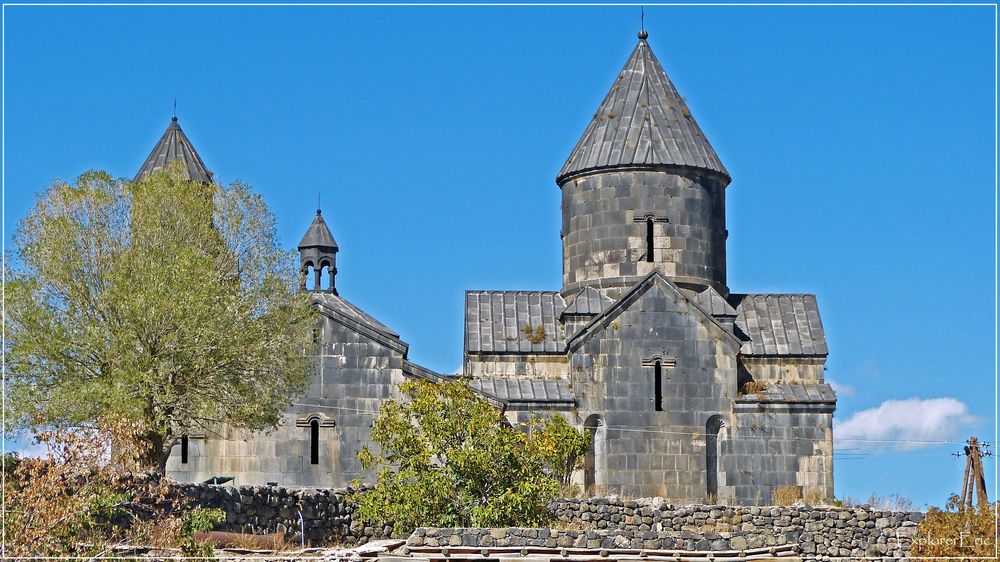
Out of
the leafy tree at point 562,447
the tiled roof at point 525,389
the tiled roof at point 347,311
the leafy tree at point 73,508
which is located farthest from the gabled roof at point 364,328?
the leafy tree at point 73,508

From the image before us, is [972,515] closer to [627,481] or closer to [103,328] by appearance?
[627,481]

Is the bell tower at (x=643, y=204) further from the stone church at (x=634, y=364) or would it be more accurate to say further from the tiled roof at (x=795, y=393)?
the tiled roof at (x=795, y=393)

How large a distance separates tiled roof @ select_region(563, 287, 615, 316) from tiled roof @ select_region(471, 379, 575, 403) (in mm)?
1065

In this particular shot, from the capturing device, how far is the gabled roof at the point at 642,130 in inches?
1050

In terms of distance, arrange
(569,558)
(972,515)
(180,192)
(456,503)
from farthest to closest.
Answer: (180,192), (456,503), (972,515), (569,558)

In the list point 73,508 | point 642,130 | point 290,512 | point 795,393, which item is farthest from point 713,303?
point 73,508

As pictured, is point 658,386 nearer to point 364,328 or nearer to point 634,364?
point 634,364

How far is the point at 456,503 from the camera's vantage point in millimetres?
19703

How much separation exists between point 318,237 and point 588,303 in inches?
258

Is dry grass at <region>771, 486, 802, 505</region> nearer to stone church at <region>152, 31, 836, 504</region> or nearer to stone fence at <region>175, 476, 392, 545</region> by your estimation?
stone church at <region>152, 31, 836, 504</region>

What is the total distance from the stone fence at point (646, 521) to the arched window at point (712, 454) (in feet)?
8.67

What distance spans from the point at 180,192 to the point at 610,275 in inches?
291

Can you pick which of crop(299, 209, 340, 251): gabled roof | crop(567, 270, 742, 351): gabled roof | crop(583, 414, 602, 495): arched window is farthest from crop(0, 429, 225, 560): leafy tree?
crop(299, 209, 340, 251): gabled roof

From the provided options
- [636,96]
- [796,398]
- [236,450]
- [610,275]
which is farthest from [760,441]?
[236,450]
